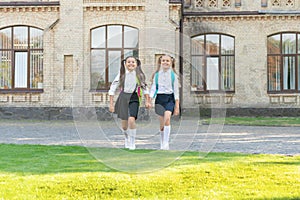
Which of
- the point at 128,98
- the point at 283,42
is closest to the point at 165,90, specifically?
the point at 128,98

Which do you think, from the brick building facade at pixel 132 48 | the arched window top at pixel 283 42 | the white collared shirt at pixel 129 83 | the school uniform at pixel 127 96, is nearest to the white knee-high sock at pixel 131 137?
the school uniform at pixel 127 96

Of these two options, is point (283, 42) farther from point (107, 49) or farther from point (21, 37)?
point (21, 37)

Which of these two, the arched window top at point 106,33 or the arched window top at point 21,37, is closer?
the arched window top at point 106,33

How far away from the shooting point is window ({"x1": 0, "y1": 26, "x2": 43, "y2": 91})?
62.0 ft

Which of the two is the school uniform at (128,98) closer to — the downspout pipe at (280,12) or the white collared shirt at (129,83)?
the white collared shirt at (129,83)

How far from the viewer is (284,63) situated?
21.0 m

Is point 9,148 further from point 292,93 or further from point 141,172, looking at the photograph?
point 292,93

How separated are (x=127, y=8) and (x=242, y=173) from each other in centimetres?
1351

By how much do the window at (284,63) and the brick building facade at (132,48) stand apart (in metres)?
0.04

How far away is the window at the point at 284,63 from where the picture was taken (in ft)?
68.4

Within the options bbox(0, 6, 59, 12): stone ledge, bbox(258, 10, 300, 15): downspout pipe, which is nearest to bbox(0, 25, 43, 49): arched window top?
bbox(0, 6, 59, 12): stone ledge

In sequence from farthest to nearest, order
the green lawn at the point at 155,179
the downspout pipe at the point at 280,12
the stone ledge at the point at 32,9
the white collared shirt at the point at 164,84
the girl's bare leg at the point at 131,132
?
the downspout pipe at the point at 280,12
the stone ledge at the point at 32,9
the girl's bare leg at the point at 131,132
the white collared shirt at the point at 164,84
the green lawn at the point at 155,179

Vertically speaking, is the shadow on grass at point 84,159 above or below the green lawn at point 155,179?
above

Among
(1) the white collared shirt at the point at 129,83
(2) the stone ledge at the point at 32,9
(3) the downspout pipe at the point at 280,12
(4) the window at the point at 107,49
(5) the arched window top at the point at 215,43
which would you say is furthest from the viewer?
(5) the arched window top at the point at 215,43
